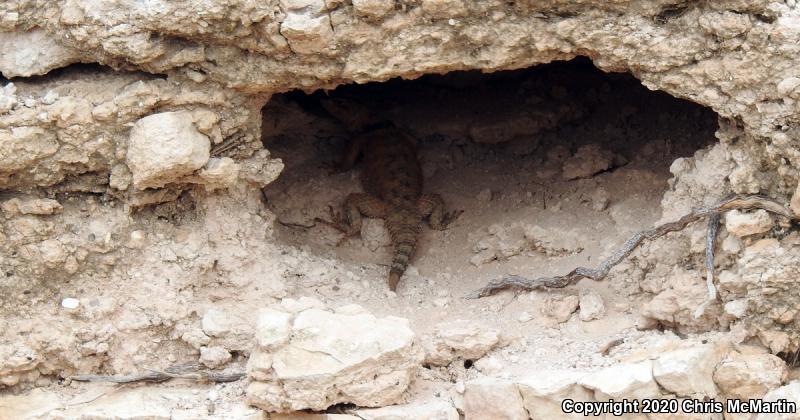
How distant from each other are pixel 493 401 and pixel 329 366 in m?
0.70

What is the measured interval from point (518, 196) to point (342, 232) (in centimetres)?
102

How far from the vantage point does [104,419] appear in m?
4.10

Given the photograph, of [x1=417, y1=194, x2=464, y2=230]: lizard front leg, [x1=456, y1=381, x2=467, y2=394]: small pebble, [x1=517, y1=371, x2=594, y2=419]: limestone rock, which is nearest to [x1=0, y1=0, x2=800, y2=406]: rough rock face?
[x1=517, y1=371, x2=594, y2=419]: limestone rock

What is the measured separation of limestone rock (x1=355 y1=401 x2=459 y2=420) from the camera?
A: 398cm

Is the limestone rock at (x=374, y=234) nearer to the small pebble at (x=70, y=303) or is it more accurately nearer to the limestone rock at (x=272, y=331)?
the limestone rock at (x=272, y=331)

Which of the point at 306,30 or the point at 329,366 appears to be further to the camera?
the point at 306,30

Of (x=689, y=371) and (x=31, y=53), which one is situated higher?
(x=31, y=53)

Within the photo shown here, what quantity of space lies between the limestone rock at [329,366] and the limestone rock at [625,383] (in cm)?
74

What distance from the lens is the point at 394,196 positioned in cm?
612

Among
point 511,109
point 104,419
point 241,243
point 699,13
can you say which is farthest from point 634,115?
point 104,419

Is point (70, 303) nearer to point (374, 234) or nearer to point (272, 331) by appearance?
point (272, 331)

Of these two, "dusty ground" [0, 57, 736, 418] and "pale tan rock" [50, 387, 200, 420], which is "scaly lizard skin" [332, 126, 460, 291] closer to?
"dusty ground" [0, 57, 736, 418]

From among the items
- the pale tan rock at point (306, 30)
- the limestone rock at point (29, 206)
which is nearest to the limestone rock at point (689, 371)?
the pale tan rock at point (306, 30)

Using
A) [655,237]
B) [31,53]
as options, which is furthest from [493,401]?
[31,53]
